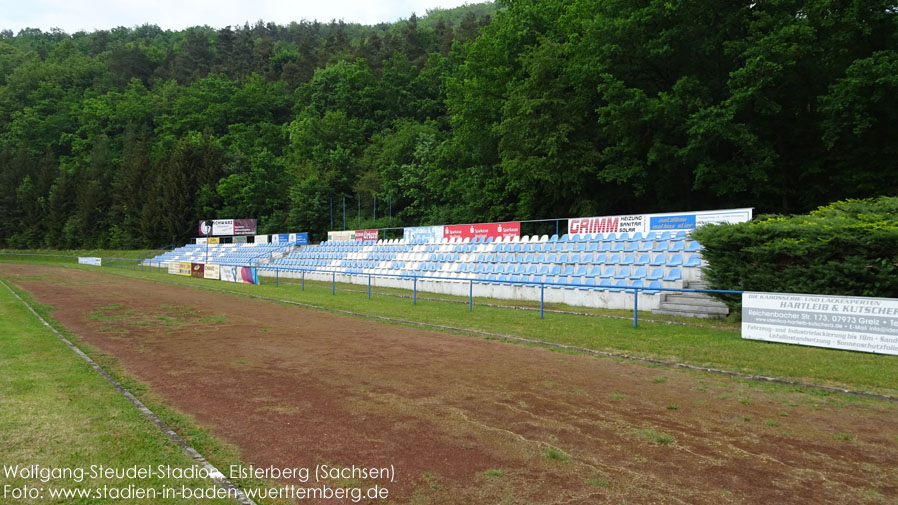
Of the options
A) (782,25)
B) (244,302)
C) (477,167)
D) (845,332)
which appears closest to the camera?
(845,332)

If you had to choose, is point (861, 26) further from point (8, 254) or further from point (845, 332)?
point (8, 254)

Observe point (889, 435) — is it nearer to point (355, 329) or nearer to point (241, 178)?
point (355, 329)

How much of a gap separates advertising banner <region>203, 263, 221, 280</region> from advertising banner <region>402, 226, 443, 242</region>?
→ 1320 centimetres

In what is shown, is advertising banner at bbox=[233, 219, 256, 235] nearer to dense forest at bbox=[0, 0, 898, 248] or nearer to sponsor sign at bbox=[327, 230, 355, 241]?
dense forest at bbox=[0, 0, 898, 248]

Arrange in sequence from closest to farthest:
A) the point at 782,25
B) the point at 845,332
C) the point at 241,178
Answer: the point at 845,332, the point at 782,25, the point at 241,178

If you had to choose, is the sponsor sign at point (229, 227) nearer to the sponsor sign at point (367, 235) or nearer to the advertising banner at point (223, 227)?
the advertising banner at point (223, 227)

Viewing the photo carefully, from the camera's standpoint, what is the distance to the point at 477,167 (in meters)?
42.8

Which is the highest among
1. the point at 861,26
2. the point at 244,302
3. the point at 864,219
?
the point at 861,26

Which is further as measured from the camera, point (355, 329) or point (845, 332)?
point (355, 329)

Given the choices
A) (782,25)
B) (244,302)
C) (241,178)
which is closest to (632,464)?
(244,302)

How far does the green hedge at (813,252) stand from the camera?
11.0m

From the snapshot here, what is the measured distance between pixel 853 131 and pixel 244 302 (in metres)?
28.1

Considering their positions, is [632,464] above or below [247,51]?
below

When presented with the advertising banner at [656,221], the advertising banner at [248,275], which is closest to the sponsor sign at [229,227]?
the advertising banner at [248,275]
